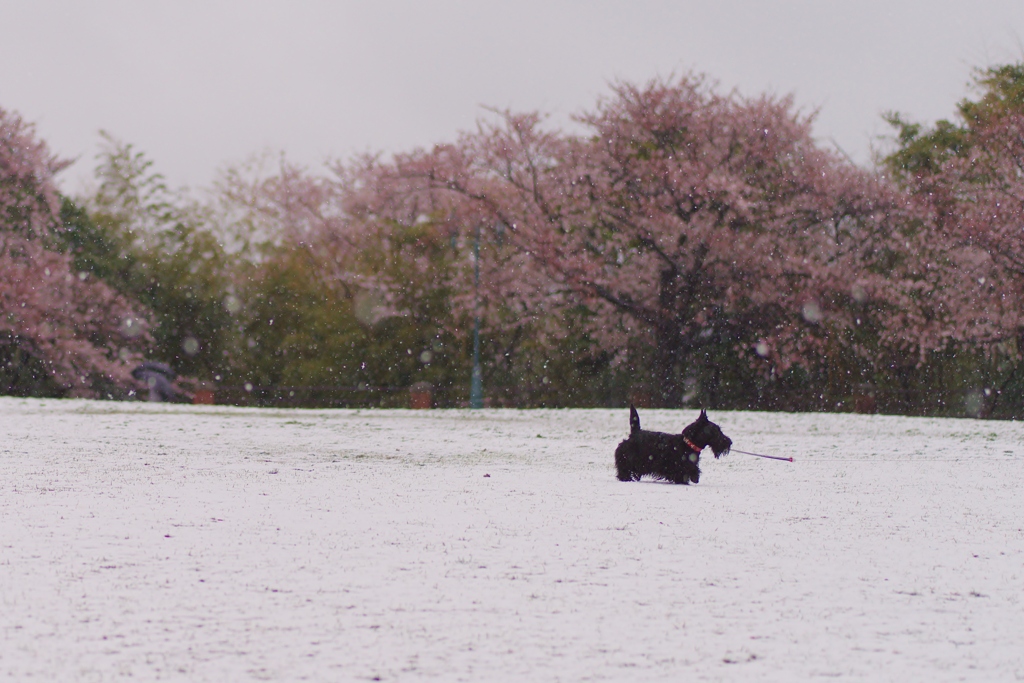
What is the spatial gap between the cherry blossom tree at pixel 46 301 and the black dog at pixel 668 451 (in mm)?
34461

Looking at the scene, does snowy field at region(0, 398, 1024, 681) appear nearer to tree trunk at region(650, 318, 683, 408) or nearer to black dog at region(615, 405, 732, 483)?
black dog at region(615, 405, 732, 483)

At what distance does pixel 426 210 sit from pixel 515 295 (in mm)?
10119

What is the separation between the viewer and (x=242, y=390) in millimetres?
48906

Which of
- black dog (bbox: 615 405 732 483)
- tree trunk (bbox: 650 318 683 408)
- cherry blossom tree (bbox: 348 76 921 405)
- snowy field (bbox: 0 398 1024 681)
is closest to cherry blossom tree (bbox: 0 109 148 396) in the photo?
cherry blossom tree (bbox: 348 76 921 405)

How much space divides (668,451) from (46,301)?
3621 cm

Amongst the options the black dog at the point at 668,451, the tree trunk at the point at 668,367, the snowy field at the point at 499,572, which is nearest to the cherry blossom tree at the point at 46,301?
the tree trunk at the point at 668,367

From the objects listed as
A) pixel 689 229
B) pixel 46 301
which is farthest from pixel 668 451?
pixel 46 301

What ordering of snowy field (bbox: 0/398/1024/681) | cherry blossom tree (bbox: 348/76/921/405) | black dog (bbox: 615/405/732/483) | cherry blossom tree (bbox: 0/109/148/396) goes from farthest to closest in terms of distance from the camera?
cherry blossom tree (bbox: 0/109/148/396), cherry blossom tree (bbox: 348/76/921/405), black dog (bbox: 615/405/732/483), snowy field (bbox: 0/398/1024/681)

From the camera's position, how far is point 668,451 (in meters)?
13.0

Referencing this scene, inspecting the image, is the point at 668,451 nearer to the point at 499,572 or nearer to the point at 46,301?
the point at 499,572

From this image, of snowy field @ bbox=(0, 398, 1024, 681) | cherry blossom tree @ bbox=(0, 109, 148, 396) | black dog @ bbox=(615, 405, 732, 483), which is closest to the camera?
snowy field @ bbox=(0, 398, 1024, 681)

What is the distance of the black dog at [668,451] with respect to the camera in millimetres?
13016

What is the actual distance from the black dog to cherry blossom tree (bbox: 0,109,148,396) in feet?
113

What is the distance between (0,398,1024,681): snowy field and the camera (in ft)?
17.0
